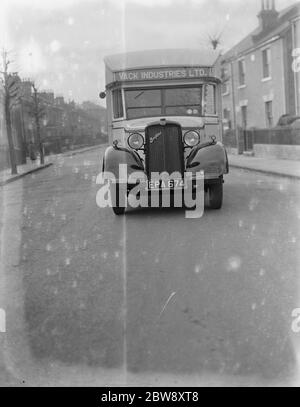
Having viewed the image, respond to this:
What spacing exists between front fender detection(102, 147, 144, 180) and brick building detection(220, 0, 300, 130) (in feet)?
69.2

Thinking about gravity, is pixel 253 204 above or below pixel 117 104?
below

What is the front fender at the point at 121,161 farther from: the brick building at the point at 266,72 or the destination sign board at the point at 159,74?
the brick building at the point at 266,72

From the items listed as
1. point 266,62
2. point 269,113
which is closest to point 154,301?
point 269,113

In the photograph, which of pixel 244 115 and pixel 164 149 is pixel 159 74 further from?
pixel 244 115

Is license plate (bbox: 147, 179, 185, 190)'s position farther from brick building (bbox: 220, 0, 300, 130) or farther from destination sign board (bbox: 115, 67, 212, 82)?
brick building (bbox: 220, 0, 300, 130)

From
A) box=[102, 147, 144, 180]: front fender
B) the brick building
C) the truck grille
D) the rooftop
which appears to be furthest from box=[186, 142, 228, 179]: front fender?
the rooftop

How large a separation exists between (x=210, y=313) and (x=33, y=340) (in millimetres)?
1404

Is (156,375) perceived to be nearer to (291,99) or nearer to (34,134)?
(291,99)

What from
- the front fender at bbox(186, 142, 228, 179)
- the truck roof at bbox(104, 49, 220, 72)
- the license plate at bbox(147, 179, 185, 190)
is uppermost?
the truck roof at bbox(104, 49, 220, 72)

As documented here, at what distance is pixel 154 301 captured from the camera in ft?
15.9

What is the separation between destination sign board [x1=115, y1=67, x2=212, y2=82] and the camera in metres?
10.8

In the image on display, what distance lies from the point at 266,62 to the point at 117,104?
22545 mm

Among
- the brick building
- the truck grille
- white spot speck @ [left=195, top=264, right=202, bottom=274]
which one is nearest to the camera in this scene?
white spot speck @ [left=195, top=264, right=202, bottom=274]

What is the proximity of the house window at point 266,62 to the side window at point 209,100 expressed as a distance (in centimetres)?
2117
